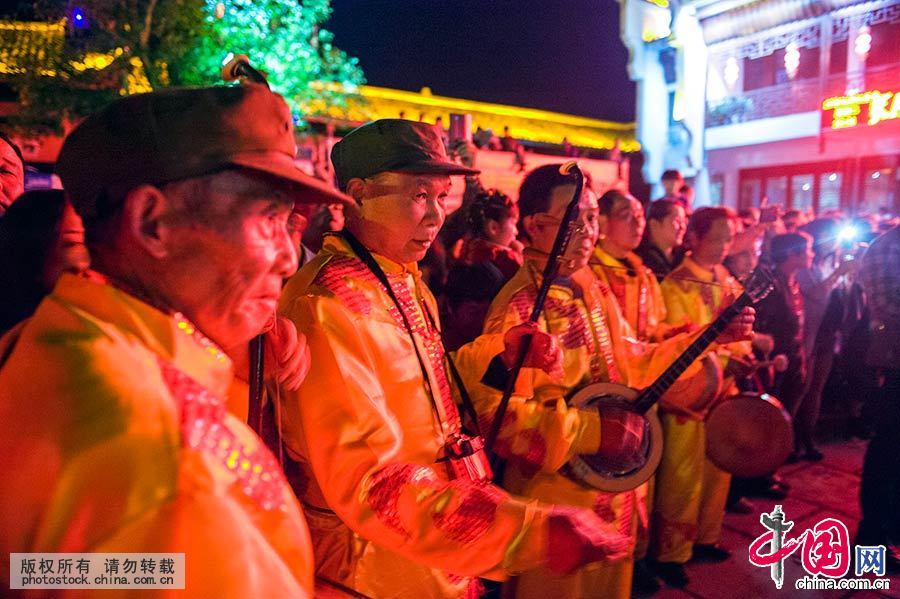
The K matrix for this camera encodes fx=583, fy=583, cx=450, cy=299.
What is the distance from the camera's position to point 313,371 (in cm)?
146

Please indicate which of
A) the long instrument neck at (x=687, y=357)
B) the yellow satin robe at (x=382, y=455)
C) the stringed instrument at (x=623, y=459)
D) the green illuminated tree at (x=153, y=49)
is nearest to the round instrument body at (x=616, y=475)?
the stringed instrument at (x=623, y=459)

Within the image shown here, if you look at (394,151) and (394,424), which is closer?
(394,424)

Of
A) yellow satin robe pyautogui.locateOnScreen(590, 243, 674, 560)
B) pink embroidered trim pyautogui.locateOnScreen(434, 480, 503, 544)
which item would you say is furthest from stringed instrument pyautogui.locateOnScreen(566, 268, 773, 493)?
pink embroidered trim pyautogui.locateOnScreen(434, 480, 503, 544)

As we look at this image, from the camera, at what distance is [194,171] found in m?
0.87

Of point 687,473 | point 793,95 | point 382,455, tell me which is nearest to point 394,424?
point 382,455

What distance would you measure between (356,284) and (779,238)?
15.9 feet

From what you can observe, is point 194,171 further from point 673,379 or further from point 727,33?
point 727,33

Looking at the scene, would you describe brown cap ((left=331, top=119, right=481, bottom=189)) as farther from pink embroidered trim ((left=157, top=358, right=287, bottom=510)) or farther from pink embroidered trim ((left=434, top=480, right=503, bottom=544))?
pink embroidered trim ((left=157, top=358, right=287, bottom=510))

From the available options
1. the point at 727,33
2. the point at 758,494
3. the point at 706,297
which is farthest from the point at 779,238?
the point at 727,33

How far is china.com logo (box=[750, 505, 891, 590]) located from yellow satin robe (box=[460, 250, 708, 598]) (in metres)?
1.66

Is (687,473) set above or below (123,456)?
below

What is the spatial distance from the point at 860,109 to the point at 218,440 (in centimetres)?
1842

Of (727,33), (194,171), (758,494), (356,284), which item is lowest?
(758,494)

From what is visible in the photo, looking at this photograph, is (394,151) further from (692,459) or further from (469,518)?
(692,459)
